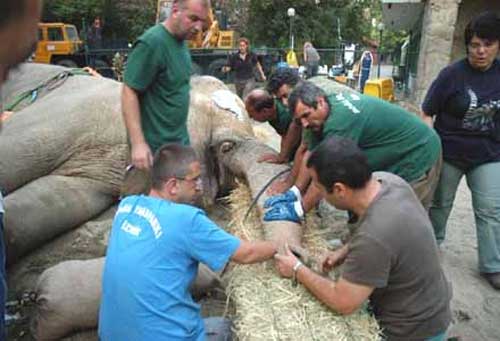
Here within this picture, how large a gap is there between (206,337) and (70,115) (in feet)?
9.93

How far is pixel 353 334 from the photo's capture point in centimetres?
243

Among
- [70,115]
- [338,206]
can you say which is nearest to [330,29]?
[70,115]

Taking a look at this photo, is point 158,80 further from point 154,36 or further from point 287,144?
point 287,144

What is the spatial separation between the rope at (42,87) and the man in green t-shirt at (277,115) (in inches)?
96.1

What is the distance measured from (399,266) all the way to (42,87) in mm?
4764

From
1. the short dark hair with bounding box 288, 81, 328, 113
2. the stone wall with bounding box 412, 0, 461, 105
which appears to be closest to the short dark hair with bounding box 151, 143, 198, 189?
the short dark hair with bounding box 288, 81, 328, 113

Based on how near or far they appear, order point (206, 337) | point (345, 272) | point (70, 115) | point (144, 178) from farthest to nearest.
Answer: point (70, 115)
point (144, 178)
point (206, 337)
point (345, 272)

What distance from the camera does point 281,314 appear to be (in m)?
2.55

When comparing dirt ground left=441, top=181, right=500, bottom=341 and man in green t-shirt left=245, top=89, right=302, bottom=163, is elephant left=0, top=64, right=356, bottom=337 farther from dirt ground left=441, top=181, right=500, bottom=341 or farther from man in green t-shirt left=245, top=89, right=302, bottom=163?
dirt ground left=441, top=181, right=500, bottom=341

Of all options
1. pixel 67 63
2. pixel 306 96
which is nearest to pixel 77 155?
pixel 306 96

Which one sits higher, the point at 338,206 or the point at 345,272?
the point at 338,206

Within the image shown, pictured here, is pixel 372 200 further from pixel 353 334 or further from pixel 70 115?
pixel 70 115

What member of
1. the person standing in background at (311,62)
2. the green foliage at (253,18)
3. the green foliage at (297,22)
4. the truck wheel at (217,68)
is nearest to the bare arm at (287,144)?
the truck wheel at (217,68)

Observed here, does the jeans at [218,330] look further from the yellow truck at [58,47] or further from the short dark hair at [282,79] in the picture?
the yellow truck at [58,47]
